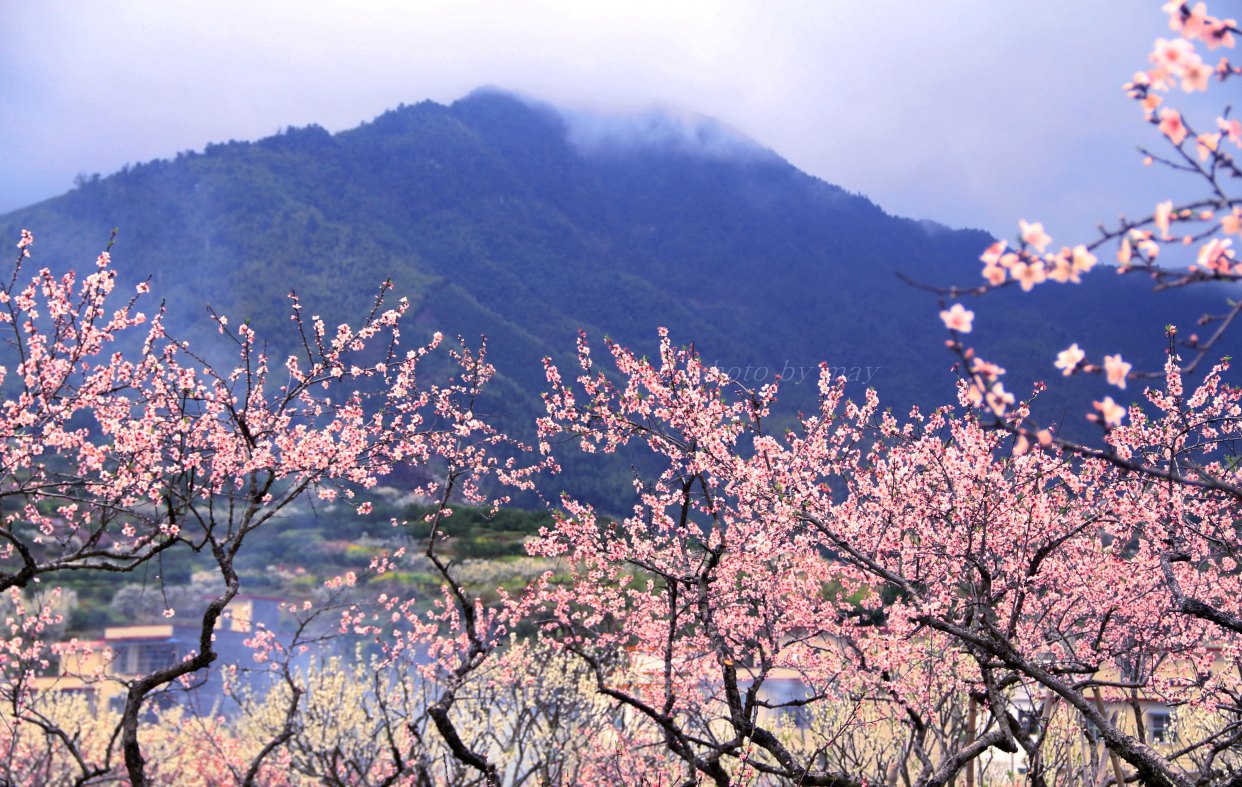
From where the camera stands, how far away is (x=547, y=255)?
Answer: 134750 mm

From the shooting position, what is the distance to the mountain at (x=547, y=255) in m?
99.0

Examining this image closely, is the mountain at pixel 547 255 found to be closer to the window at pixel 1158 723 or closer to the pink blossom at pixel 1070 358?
the window at pixel 1158 723

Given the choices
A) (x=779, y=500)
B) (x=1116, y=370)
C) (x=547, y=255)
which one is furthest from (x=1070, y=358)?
(x=547, y=255)

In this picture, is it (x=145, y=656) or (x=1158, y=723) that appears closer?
(x=1158, y=723)

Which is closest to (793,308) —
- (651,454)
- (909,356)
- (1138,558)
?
(909,356)

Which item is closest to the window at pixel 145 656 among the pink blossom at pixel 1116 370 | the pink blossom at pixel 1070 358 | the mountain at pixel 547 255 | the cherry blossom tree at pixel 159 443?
the cherry blossom tree at pixel 159 443

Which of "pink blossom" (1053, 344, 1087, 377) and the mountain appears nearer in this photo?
"pink blossom" (1053, 344, 1087, 377)

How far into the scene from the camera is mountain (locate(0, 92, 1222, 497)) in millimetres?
99000

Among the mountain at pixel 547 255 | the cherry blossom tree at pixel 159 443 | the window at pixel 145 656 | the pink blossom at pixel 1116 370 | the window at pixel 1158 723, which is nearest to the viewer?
the pink blossom at pixel 1116 370

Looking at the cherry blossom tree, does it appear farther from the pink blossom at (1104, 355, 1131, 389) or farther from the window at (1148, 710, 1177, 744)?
the window at (1148, 710, 1177, 744)

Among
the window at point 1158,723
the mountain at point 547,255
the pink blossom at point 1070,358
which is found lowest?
the window at point 1158,723

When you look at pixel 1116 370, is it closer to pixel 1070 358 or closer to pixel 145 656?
pixel 1070 358

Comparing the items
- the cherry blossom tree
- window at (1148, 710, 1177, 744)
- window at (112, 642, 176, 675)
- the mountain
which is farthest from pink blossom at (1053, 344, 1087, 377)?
the mountain

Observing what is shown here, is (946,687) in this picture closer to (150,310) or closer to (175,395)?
(175,395)
